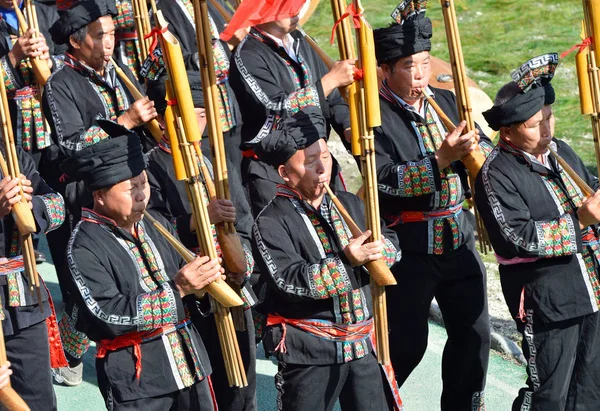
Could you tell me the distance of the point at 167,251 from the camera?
4.67 meters

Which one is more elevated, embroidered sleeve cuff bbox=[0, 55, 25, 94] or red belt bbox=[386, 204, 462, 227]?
embroidered sleeve cuff bbox=[0, 55, 25, 94]

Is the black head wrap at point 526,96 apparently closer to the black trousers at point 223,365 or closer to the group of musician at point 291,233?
the group of musician at point 291,233

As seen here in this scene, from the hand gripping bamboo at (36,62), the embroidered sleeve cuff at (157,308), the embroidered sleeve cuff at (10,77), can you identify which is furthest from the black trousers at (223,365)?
the embroidered sleeve cuff at (10,77)

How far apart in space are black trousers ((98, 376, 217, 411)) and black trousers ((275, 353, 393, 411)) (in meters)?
0.30

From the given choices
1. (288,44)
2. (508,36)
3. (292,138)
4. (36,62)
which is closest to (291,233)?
(292,138)

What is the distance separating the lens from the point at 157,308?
14.4 feet

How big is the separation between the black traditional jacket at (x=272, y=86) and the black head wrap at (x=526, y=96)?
906mm

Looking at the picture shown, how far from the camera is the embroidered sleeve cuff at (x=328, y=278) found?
4.56 m

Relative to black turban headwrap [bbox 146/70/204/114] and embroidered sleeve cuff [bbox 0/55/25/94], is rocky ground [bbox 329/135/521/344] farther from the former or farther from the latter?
embroidered sleeve cuff [bbox 0/55/25/94]

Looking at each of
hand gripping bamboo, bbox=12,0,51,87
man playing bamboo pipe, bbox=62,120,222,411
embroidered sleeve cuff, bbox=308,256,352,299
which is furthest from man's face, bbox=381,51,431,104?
hand gripping bamboo, bbox=12,0,51,87

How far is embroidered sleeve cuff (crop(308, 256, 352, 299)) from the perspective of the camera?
15.0ft

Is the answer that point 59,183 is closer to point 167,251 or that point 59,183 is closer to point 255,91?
point 255,91

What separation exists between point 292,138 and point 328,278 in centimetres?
56

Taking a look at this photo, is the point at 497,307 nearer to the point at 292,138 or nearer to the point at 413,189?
the point at 413,189
